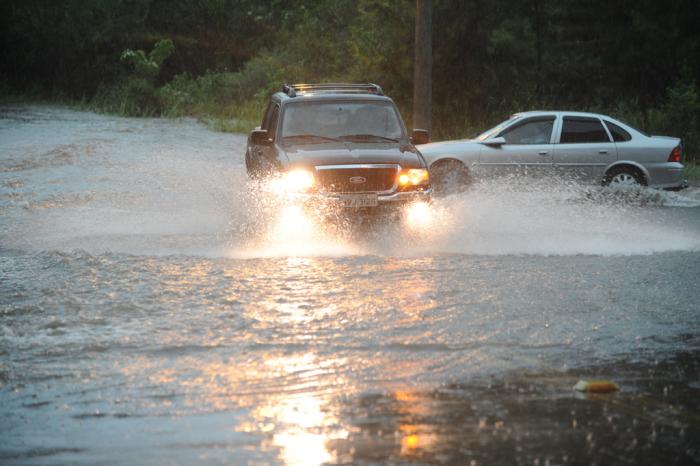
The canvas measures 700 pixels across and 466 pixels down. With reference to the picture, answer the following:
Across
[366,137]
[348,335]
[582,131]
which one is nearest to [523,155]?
[582,131]

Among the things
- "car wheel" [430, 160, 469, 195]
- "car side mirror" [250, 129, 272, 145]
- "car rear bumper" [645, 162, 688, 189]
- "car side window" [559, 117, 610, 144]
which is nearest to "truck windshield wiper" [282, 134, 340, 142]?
"car side mirror" [250, 129, 272, 145]

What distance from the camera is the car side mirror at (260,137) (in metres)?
14.0

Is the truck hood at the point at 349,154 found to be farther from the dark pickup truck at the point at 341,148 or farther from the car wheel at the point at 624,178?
the car wheel at the point at 624,178

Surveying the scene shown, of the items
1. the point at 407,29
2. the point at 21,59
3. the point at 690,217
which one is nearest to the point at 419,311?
the point at 690,217

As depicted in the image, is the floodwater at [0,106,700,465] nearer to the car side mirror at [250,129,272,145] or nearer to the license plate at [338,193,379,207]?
the license plate at [338,193,379,207]

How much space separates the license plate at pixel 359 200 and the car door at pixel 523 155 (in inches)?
193

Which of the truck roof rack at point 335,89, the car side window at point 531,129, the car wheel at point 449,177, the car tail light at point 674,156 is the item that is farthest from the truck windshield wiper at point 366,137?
the car tail light at point 674,156

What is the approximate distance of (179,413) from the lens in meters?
5.92

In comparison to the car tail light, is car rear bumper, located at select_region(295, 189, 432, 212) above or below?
below

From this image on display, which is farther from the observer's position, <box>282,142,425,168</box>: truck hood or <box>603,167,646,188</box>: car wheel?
<box>603,167,646,188</box>: car wheel

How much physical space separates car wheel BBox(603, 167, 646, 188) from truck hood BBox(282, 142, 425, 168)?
495cm

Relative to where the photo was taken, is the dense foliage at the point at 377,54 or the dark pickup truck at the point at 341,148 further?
the dense foliage at the point at 377,54

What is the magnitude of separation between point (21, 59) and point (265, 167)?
40055 mm

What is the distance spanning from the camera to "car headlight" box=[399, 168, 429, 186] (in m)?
12.7
